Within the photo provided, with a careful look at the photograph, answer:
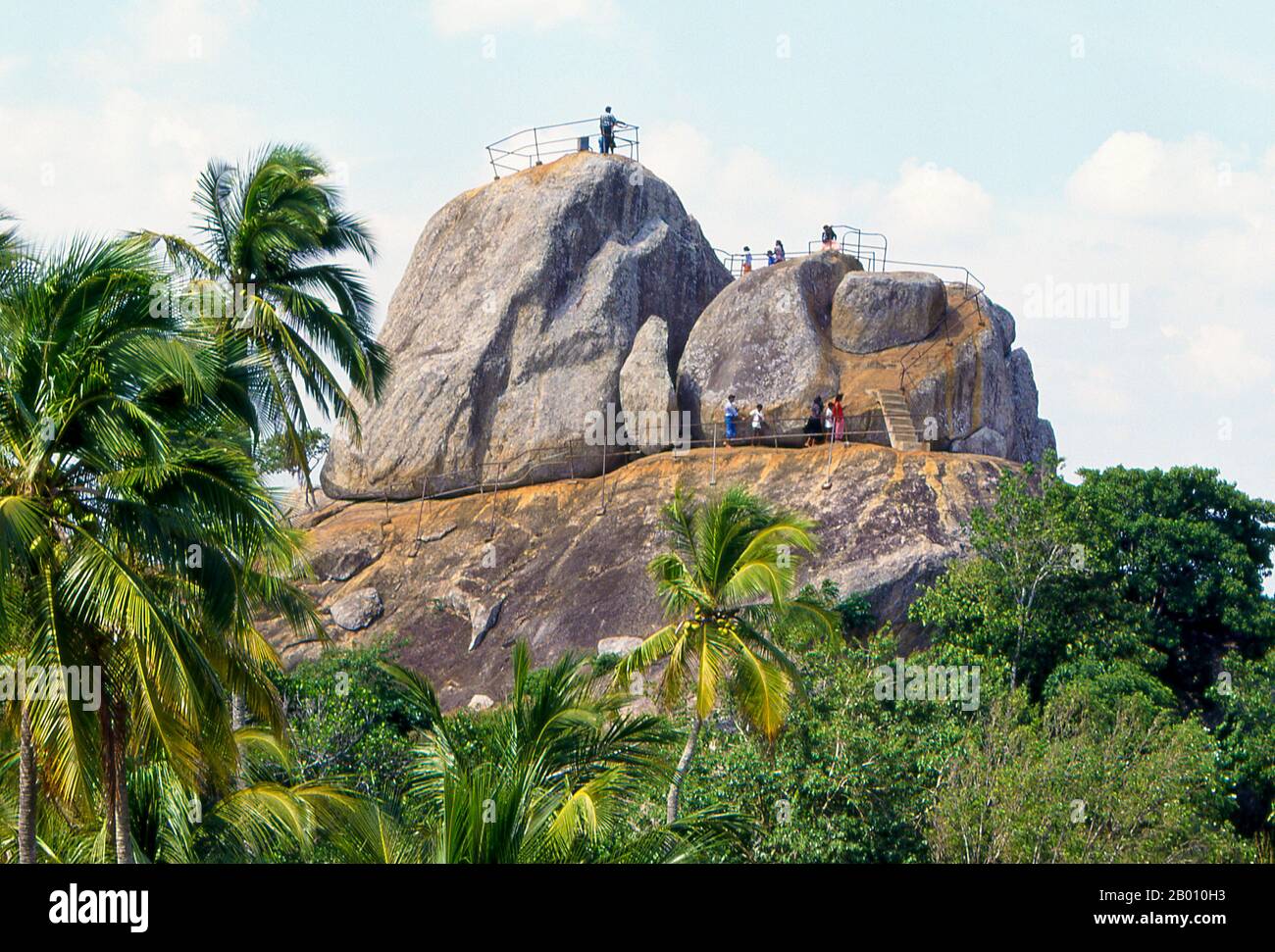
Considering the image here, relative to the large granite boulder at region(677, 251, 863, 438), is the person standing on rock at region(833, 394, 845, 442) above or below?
below

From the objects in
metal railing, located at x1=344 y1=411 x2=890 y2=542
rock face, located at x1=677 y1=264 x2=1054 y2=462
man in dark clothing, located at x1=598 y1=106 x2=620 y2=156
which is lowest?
metal railing, located at x1=344 y1=411 x2=890 y2=542

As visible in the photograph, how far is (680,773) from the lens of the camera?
69.6 feet

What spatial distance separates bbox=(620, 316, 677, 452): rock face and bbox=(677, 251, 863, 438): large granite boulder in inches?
27.2

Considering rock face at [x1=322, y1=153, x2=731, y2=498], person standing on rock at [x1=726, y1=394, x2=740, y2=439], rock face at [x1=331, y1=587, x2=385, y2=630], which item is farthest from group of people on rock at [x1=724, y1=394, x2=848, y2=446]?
rock face at [x1=331, y1=587, x2=385, y2=630]

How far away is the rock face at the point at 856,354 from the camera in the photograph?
3912cm

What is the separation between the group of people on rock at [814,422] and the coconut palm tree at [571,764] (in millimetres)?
18157

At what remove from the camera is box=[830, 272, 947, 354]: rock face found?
40.5 meters

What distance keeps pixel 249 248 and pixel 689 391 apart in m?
18.9

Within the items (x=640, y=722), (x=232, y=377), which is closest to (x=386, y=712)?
(x=640, y=722)

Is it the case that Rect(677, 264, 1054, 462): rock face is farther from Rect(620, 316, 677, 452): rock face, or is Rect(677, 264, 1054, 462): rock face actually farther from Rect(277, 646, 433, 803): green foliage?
Rect(277, 646, 433, 803): green foliage

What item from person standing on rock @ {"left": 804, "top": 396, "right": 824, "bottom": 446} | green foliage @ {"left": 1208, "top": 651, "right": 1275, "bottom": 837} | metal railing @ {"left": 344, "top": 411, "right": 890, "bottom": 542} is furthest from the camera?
metal railing @ {"left": 344, "top": 411, "right": 890, "bottom": 542}

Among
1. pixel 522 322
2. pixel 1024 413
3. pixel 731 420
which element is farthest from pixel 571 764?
pixel 1024 413
